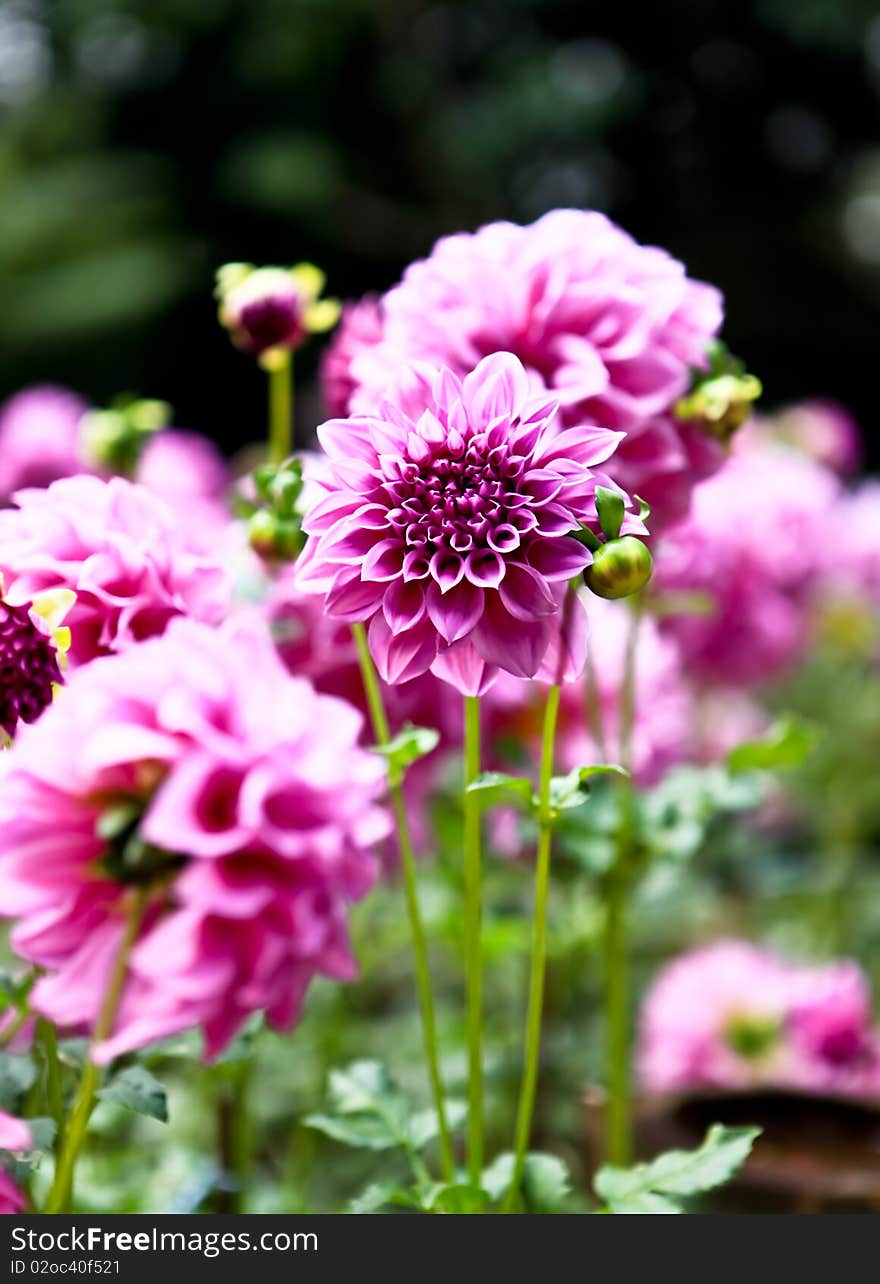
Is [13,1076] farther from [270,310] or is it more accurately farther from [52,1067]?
[270,310]

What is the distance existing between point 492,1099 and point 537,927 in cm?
45

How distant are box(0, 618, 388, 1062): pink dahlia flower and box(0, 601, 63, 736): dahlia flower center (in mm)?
51

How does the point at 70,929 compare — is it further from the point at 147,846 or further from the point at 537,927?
the point at 537,927

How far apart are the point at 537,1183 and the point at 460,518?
0.24m

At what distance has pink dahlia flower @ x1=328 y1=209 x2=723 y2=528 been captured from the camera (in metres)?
0.44

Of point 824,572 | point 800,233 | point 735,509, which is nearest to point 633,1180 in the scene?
point 735,509

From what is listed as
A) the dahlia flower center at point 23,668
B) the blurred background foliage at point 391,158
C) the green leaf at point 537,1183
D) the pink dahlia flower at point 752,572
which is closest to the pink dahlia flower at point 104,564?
the dahlia flower center at point 23,668

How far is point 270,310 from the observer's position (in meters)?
0.51

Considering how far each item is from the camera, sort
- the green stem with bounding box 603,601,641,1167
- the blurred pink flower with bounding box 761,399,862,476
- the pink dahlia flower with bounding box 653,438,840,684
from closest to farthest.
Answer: the green stem with bounding box 603,601,641,1167 → the pink dahlia flower with bounding box 653,438,840,684 → the blurred pink flower with bounding box 761,399,862,476

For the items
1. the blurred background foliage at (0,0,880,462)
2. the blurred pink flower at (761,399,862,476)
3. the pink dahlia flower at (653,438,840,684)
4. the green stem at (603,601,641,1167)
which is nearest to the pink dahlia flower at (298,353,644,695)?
the green stem at (603,601,641,1167)

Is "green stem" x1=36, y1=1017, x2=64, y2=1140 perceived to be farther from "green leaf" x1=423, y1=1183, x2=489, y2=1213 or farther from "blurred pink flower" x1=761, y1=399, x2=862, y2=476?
"blurred pink flower" x1=761, y1=399, x2=862, y2=476

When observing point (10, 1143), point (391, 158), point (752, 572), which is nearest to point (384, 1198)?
point (10, 1143)

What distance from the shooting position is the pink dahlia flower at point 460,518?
348mm

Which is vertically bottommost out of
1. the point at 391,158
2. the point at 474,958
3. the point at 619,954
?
the point at 391,158
